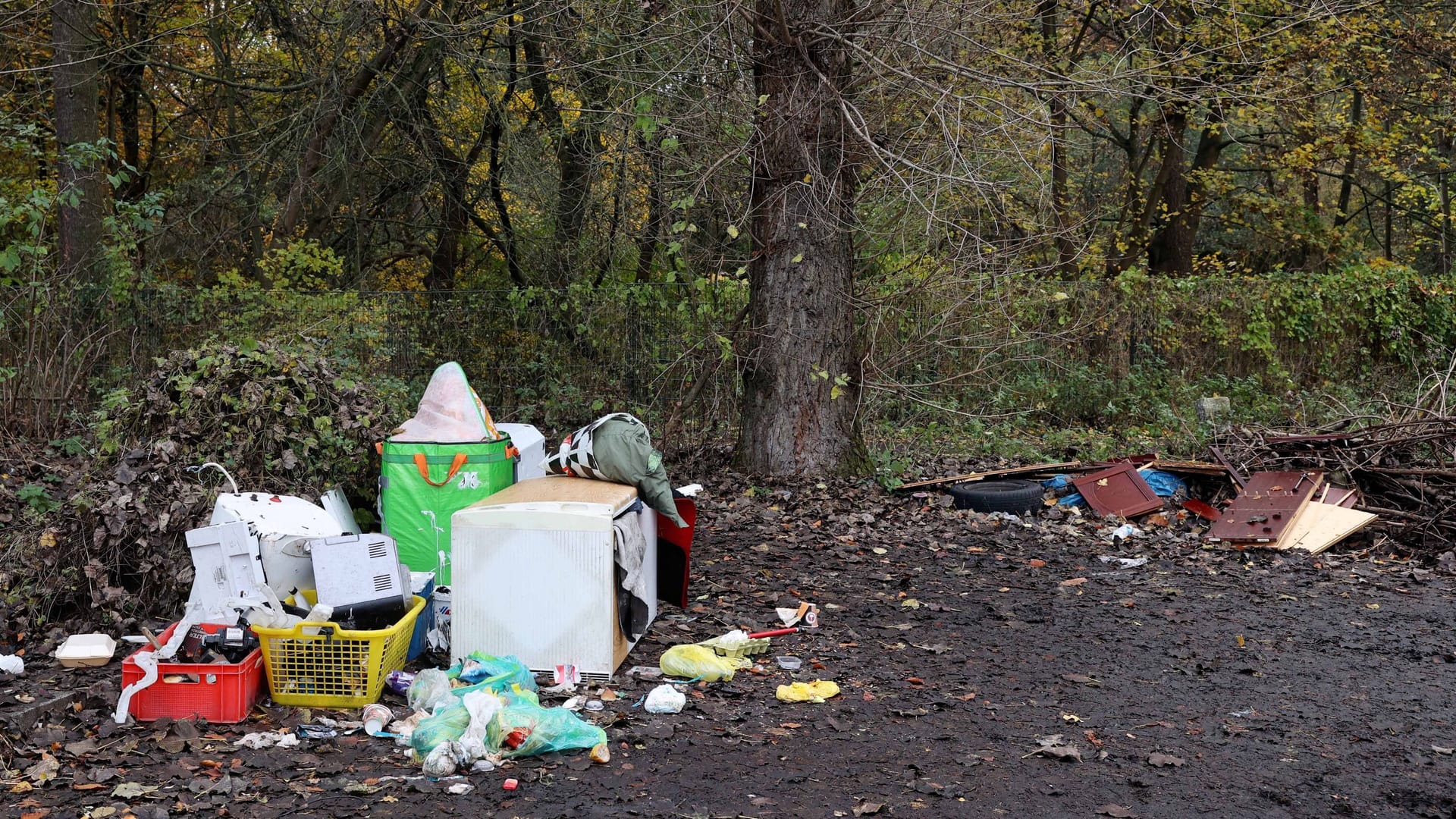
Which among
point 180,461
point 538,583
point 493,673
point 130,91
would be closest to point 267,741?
point 493,673

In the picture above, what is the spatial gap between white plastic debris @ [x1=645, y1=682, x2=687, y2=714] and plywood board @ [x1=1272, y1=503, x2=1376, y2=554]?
494 cm

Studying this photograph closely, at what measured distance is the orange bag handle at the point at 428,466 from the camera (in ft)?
19.6

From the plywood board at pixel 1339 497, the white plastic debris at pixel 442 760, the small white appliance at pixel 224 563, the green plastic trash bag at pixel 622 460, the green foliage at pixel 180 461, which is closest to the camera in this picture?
the white plastic debris at pixel 442 760

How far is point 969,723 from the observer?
4512mm

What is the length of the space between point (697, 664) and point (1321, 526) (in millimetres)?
5105

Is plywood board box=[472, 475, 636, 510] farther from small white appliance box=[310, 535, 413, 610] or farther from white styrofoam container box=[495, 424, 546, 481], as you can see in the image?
white styrofoam container box=[495, 424, 546, 481]

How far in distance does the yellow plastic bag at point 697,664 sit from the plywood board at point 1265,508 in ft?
14.4

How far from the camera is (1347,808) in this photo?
3652 millimetres

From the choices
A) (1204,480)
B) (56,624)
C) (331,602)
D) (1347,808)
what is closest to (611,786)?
(331,602)

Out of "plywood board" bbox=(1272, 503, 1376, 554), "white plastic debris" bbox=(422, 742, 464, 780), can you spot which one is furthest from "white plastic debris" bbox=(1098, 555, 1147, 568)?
"white plastic debris" bbox=(422, 742, 464, 780)

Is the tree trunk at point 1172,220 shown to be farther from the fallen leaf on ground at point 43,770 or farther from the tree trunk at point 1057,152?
the fallen leaf on ground at point 43,770

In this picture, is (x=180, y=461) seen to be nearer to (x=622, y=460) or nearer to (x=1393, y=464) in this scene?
(x=622, y=460)

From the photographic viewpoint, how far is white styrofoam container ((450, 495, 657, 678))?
4.92 metres

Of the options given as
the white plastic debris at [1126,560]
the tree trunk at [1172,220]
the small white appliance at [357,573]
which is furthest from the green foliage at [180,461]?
the tree trunk at [1172,220]
